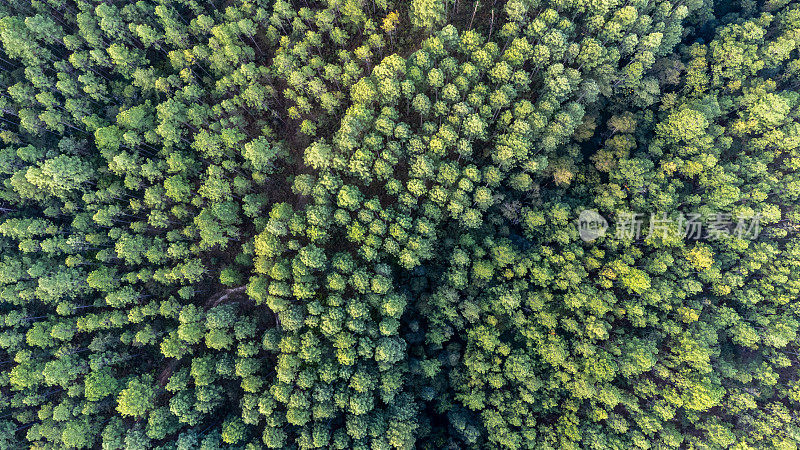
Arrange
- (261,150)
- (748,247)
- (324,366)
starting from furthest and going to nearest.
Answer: (748,247) < (261,150) < (324,366)

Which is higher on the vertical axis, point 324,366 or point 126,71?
point 126,71

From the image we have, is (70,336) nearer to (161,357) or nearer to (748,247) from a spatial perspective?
(161,357)

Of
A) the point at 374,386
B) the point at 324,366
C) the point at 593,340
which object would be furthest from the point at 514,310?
the point at 324,366

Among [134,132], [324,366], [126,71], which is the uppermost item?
[126,71]

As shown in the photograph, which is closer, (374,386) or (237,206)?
(374,386)

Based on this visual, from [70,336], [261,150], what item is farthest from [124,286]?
[261,150]

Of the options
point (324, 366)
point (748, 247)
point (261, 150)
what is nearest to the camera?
point (324, 366)

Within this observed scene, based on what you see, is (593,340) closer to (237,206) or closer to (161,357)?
(237,206)
